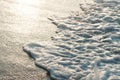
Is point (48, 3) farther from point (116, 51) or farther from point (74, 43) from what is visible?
point (116, 51)

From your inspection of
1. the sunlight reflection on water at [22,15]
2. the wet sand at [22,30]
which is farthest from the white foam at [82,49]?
the sunlight reflection on water at [22,15]

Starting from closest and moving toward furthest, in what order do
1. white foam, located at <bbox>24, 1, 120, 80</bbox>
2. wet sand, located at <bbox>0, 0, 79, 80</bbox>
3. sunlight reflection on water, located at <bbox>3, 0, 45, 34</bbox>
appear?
1. wet sand, located at <bbox>0, 0, 79, 80</bbox>
2. white foam, located at <bbox>24, 1, 120, 80</bbox>
3. sunlight reflection on water, located at <bbox>3, 0, 45, 34</bbox>

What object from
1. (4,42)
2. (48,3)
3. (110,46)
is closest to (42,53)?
(4,42)

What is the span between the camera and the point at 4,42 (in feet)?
11.0

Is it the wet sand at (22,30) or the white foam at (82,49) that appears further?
the white foam at (82,49)

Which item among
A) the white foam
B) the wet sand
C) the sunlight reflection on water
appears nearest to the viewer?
the wet sand

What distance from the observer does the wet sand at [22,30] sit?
9.40 ft

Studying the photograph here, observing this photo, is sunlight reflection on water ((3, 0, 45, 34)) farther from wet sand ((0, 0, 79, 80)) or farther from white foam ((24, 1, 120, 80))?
white foam ((24, 1, 120, 80))

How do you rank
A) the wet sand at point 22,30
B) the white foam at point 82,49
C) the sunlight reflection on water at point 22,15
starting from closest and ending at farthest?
the wet sand at point 22,30, the white foam at point 82,49, the sunlight reflection on water at point 22,15

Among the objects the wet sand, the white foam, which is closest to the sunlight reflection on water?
the wet sand

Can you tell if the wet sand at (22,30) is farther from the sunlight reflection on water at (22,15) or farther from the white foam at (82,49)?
the white foam at (82,49)

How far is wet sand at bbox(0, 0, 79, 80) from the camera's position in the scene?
2.87m

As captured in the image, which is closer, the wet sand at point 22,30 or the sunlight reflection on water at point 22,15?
the wet sand at point 22,30

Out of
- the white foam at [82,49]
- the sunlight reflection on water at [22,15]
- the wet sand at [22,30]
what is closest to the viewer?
the wet sand at [22,30]
